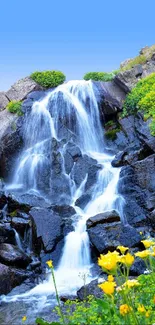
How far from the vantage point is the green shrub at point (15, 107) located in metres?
16.2

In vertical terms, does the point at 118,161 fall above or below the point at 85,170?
above

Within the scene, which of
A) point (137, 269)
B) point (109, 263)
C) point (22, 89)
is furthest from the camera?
point (22, 89)

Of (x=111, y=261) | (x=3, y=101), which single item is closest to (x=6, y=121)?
(x=3, y=101)

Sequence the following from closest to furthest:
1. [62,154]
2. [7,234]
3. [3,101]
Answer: [7,234], [62,154], [3,101]

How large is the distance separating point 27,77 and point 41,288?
12266 millimetres

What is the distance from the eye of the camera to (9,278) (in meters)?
8.98

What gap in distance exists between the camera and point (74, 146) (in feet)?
47.7

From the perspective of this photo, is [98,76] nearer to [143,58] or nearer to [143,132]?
[143,58]

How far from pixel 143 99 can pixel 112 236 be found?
7.20 meters

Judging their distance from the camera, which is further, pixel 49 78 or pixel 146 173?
pixel 49 78

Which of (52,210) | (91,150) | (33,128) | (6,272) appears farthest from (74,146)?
(6,272)

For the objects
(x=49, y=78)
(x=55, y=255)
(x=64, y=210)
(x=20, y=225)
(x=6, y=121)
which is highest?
(x=49, y=78)

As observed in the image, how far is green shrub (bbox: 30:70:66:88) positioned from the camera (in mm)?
17959

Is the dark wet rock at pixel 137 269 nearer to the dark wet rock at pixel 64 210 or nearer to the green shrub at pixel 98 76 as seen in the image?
the dark wet rock at pixel 64 210
